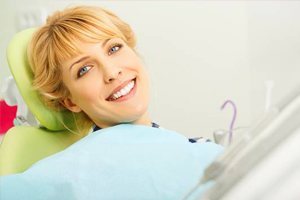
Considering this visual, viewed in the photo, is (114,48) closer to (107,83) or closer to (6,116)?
(107,83)

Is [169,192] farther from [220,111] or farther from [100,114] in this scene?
[220,111]

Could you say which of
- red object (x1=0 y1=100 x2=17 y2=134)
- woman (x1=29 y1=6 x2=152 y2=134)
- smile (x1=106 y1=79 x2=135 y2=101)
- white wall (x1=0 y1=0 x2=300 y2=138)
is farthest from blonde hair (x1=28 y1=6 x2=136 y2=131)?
white wall (x1=0 y1=0 x2=300 y2=138)

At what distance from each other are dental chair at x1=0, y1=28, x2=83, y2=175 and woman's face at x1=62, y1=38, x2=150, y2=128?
0.42 feet

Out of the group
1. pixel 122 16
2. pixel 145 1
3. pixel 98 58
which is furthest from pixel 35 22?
pixel 98 58

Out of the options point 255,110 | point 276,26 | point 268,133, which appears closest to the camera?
point 268,133

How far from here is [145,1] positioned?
1592 millimetres

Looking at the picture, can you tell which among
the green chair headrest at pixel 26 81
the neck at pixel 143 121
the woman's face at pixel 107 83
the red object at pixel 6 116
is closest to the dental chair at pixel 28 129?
the green chair headrest at pixel 26 81

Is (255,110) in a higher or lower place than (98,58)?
lower

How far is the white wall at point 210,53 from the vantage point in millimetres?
1598

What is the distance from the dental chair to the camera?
981 mm

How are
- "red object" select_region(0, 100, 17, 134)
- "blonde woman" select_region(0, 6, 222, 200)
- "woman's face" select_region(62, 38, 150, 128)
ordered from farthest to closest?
1. "red object" select_region(0, 100, 17, 134)
2. "woman's face" select_region(62, 38, 150, 128)
3. "blonde woman" select_region(0, 6, 222, 200)

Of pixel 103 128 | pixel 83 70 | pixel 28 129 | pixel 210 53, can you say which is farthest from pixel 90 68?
pixel 210 53

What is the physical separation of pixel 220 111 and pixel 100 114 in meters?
0.87

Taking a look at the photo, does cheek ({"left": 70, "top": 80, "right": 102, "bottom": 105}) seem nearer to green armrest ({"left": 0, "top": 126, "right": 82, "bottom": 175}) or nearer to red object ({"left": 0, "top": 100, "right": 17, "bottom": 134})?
green armrest ({"left": 0, "top": 126, "right": 82, "bottom": 175})
